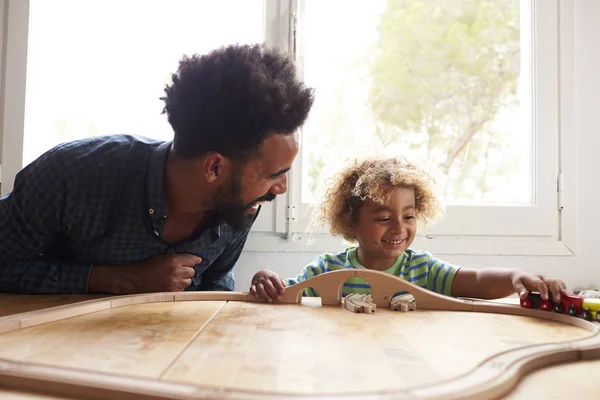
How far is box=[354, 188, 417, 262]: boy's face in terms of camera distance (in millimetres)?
1425

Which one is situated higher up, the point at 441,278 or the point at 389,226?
the point at 389,226

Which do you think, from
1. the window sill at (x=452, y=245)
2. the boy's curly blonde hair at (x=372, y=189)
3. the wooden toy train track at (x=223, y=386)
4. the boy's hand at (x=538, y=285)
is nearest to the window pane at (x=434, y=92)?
the window sill at (x=452, y=245)

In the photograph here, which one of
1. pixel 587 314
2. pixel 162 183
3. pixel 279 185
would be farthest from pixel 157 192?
pixel 587 314

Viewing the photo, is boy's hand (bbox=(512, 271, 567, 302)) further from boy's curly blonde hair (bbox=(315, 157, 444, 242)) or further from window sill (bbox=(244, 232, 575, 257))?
window sill (bbox=(244, 232, 575, 257))

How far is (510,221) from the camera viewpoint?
1.86m

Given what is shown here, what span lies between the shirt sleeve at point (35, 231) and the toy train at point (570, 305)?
0.91 meters

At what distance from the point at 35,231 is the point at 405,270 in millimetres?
887

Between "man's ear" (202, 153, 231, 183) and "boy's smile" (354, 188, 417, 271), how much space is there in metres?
0.41

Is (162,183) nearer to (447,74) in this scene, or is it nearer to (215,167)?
(215,167)

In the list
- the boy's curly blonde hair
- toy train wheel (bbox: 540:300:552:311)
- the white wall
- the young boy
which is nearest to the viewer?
toy train wheel (bbox: 540:300:552:311)

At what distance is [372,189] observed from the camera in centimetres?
144

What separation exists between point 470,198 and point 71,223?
4.23 ft

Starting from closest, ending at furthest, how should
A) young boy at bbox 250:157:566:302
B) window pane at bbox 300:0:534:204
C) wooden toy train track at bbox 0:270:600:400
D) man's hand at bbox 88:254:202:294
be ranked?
wooden toy train track at bbox 0:270:600:400, man's hand at bbox 88:254:202:294, young boy at bbox 250:157:566:302, window pane at bbox 300:0:534:204

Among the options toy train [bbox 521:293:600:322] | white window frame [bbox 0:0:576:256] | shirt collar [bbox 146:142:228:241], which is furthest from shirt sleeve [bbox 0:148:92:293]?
toy train [bbox 521:293:600:322]
